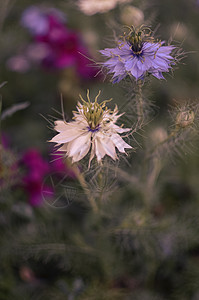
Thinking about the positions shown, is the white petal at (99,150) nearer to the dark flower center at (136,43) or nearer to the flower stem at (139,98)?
the flower stem at (139,98)

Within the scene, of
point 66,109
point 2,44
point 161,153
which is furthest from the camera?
point 66,109

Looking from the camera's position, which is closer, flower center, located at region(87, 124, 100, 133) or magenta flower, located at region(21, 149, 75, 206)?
flower center, located at region(87, 124, 100, 133)

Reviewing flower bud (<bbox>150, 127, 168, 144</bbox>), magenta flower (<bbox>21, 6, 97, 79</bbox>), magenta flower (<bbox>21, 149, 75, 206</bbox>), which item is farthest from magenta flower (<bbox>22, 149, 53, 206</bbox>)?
magenta flower (<bbox>21, 6, 97, 79</bbox>)

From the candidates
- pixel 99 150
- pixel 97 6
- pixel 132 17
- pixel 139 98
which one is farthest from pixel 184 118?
pixel 97 6

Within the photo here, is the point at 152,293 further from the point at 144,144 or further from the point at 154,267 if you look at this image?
the point at 144,144

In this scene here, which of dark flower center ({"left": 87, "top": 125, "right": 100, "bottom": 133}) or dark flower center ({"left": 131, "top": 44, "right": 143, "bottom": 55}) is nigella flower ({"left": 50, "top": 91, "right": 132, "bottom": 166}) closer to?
dark flower center ({"left": 87, "top": 125, "right": 100, "bottom": 133})

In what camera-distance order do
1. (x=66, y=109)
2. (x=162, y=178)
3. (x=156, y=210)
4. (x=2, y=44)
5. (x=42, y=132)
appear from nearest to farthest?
1. (x=162, y=178)
2. (x=156, y=210)
3. (x=2, y=44)
4. (x=42, y=132)
5. (x=66, y=109)

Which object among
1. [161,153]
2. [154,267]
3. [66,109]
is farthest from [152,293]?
[66,109]
